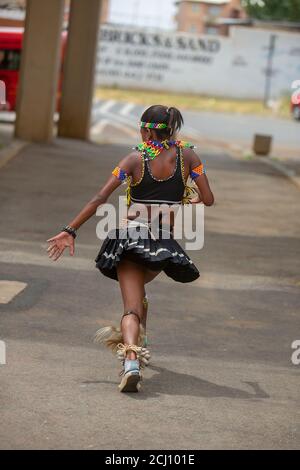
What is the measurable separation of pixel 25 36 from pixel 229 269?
17368 mm

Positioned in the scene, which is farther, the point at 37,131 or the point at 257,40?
the point at 257,40

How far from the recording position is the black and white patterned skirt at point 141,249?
831 centimetres

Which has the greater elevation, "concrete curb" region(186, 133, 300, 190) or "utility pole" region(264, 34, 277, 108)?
"utility pole" region(264, 34, 277, 108)

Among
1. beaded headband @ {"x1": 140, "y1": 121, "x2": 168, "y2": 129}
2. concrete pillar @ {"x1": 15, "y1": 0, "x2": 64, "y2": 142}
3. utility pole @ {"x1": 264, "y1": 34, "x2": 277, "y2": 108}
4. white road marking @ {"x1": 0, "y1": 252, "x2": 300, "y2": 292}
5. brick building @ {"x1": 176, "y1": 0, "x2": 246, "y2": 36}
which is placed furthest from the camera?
brick building @ {"x1": 176, "y1": 0, "x2": 246, "y2": 36}

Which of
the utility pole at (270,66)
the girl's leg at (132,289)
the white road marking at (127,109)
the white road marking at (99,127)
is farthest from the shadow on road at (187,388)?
the utility pole at (270,66)

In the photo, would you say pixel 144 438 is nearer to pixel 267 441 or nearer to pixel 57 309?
pixel 267 441

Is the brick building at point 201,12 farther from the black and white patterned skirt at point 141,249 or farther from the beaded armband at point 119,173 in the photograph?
the beaded armband at point 119,173

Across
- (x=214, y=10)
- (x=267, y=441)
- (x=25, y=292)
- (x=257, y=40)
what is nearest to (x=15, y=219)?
(x=25, y=292)

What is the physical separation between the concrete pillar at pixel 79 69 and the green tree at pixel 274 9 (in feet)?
183

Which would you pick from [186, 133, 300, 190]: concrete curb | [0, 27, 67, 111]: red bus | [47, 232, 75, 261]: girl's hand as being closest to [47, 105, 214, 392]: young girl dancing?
[47, 232, 75, 261]: girl's hand

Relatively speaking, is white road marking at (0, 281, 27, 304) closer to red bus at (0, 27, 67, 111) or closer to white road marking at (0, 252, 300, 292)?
white road marking at (0, 252, 300, 292)

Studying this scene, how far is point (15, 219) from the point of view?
17.0 meters

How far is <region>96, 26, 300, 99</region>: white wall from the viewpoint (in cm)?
7125

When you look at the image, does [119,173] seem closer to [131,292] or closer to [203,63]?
[131,292]
